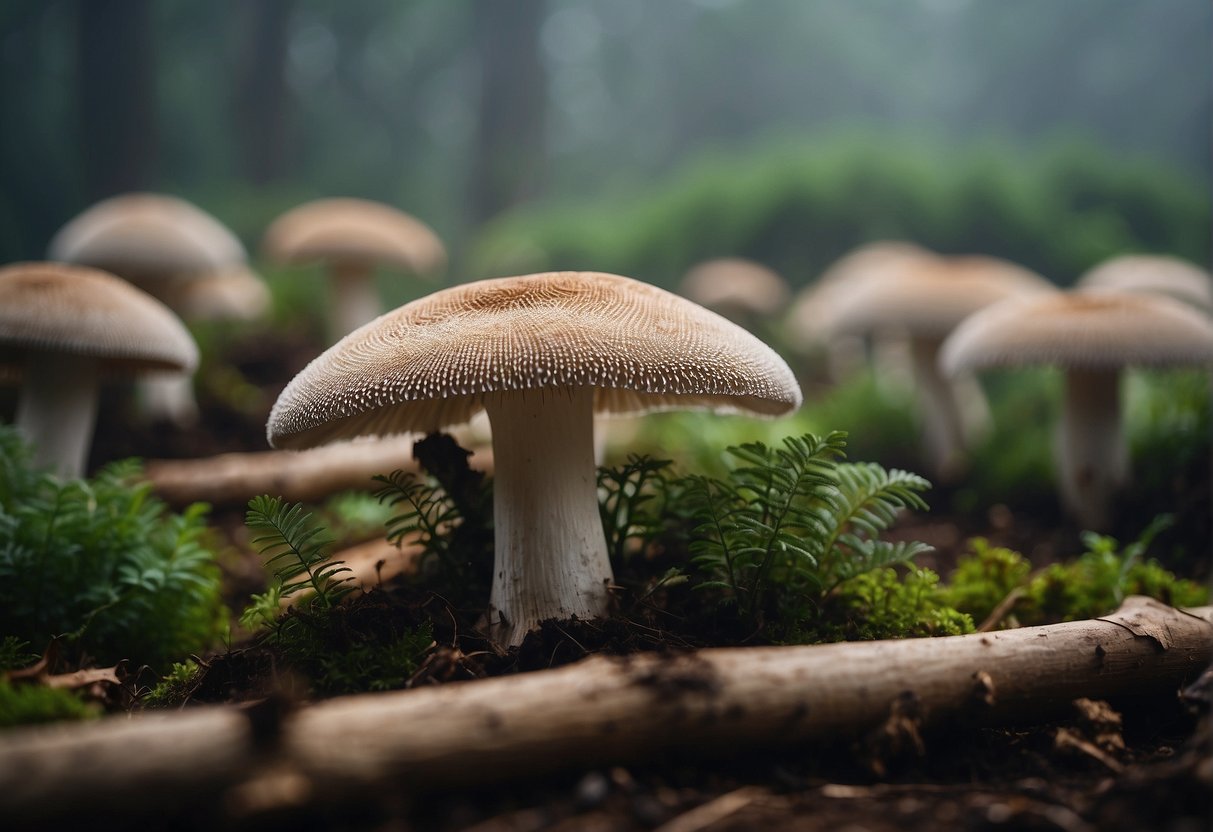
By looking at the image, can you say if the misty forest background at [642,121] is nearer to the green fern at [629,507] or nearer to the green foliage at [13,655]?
the green fern at [629,507]

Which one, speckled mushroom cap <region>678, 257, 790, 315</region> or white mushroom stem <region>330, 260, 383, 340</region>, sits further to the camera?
speckled mushroom cap <region>678, 257, 790, 315</region>

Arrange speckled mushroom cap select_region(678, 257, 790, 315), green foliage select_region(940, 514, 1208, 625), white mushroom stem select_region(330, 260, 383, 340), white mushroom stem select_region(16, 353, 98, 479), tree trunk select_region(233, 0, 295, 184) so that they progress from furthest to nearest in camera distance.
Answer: tree trunk select_region(233, 0, 295, 184) < speckled mushroom cap select_region(678, 257, 790, 315) < white mushroom stem select_region(330, 260, 383, 340) < white mushroom stem select_region(16, 353, 98, 479) < green foliage select_region(940, 514, 1208, 625)

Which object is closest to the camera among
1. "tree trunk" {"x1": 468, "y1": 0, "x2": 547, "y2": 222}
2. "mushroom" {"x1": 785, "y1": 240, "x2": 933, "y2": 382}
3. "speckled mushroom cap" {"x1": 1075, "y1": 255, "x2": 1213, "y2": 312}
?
"speckled mushroom cap" {"x1": 1075, "y1": 255, "x2": 1213, "y2": 312}

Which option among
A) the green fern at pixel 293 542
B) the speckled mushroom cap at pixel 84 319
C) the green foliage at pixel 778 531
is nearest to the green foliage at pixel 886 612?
the green foliage at pixel 778 531

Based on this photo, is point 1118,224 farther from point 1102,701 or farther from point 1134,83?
point 1134,83

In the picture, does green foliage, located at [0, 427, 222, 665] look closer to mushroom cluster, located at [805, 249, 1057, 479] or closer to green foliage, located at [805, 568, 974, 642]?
green foliage, located at [805, 568, 974, 642]

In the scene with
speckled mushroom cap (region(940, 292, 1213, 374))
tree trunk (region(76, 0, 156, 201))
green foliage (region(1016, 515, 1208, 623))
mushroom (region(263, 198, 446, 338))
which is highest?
tree trunk (region(76, 0, 156, 201))

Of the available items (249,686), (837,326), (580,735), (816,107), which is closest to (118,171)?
(837,326)

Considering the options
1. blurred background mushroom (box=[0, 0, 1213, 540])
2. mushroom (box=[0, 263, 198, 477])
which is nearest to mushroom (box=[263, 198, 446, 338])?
blurred background mushroom (box=[0, 0, 1213, 540])
